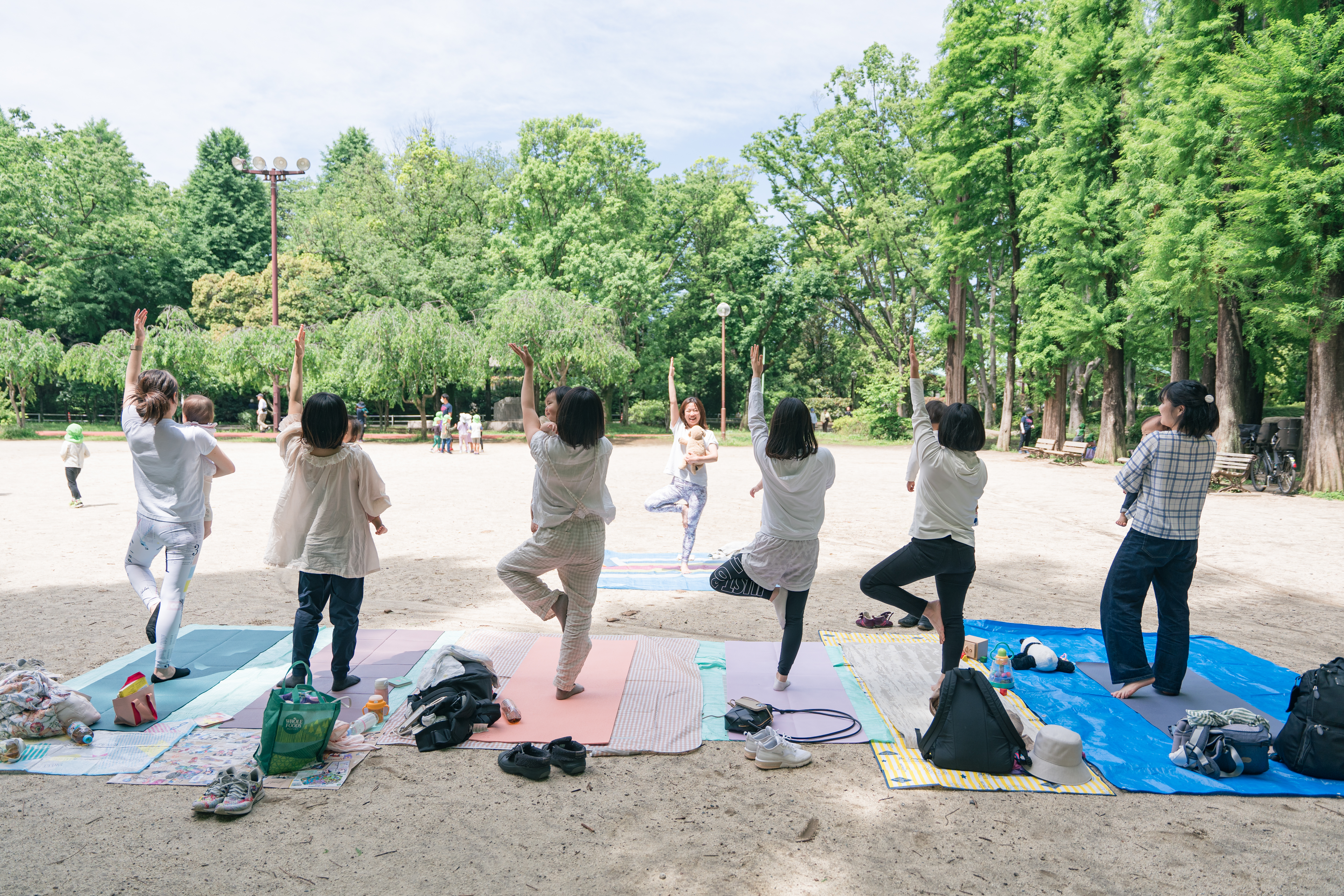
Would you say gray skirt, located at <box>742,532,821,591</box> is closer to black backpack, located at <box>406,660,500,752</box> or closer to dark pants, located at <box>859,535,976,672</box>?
dark pants, located at <box>859,535,976,672</box>

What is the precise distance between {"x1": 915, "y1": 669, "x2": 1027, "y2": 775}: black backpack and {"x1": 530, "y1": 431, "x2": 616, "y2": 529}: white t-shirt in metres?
1.90

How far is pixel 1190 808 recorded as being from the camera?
338cm

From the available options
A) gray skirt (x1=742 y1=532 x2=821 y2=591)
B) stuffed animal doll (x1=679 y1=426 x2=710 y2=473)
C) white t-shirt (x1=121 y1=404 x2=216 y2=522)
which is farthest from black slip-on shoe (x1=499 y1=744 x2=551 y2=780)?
stuffed animal doll (x1=679 y1=426 x2=710 y2=473)

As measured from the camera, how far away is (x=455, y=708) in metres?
4.06

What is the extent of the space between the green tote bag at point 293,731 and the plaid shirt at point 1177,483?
4299mm

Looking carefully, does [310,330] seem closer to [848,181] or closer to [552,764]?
[848,181]

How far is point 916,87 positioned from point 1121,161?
18.3 meters

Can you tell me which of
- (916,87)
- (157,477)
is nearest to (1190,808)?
(157,477)

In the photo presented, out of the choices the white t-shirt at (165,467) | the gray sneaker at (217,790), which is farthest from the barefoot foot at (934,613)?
the white t-shirt at (165,467)

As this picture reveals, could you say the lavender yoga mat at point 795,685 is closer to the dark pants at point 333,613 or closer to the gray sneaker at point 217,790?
the dark pants at point 333,613

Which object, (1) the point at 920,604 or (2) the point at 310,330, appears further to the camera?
(2) the point at 310,330

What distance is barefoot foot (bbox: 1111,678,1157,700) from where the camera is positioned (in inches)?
179

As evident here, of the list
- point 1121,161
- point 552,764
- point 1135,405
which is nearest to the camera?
point 552,764

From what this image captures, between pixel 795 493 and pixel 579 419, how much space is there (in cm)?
122
